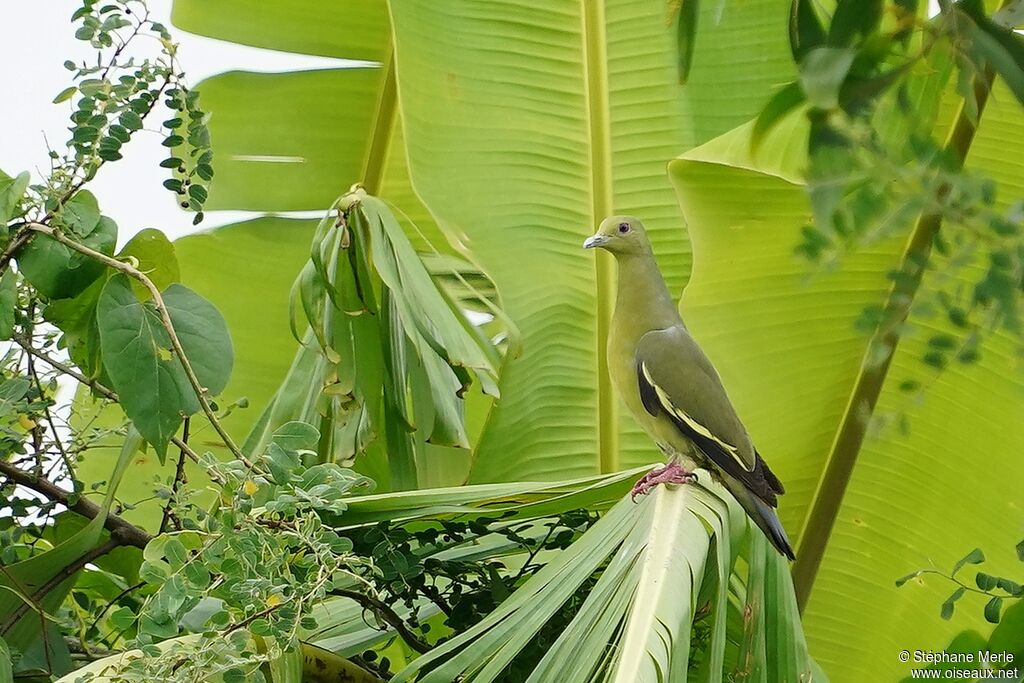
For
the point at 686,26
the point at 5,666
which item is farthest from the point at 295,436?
the point at 686,26

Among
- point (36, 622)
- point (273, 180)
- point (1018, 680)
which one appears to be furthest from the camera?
point (273, 180)

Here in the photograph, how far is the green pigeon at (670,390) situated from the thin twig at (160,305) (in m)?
0.55

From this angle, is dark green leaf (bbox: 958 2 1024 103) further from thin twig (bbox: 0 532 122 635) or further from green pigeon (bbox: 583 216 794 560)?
thin twig (bbox: 0 532 122 635)

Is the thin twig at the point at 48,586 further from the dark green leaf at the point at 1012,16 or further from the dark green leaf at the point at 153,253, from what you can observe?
the dark green leaf at the point at 1012,16

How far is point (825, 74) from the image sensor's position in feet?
1.75

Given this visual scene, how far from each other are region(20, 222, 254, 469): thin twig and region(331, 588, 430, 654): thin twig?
0.20 meters

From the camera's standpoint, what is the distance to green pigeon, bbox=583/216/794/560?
63.4 inches

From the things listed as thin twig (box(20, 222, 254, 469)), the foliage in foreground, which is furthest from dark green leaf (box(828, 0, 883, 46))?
thin twig (box(20, 222, 254, 469))

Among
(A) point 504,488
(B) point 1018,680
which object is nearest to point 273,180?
(A) point 504,488

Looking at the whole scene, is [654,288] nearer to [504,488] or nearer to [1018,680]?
[504,488]

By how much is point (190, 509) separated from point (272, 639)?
257 millimetres

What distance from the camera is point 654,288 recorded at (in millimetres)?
2004

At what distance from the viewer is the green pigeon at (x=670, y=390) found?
1.61m

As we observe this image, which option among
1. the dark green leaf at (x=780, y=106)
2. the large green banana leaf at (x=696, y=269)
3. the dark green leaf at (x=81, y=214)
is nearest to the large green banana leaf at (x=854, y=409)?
the large green banana leaf at (x=696, y=269)
